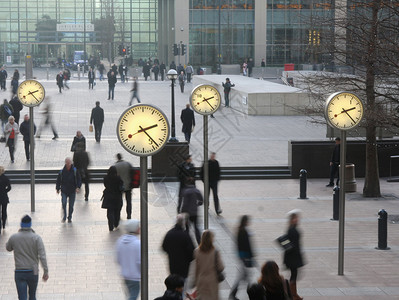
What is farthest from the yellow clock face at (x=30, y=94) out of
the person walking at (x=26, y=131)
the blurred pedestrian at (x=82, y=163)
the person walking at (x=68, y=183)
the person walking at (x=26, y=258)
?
the person walking at (x=26, y=258)

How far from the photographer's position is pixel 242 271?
11.8 metres

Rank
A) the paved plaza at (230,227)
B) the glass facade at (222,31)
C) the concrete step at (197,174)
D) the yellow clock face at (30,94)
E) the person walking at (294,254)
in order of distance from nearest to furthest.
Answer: the person walking at (294,254), the paved plaza at (230,227), the yellow clock face at (30,94), the concrete step at (197,174), the glass facade at (222,31)

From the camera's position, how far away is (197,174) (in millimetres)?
23547

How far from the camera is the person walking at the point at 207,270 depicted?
10211 millimetres

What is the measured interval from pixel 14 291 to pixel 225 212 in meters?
7.58

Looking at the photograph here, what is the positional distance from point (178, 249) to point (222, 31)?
2713 inches

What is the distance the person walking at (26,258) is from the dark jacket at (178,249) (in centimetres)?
175

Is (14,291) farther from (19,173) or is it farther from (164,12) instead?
(164,12)

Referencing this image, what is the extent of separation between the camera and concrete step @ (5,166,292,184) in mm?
22875

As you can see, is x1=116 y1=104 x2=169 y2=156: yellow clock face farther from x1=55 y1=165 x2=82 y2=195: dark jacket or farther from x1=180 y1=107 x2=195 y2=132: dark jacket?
x1=180 y1=107 x2=195 y2=132: dark jacket

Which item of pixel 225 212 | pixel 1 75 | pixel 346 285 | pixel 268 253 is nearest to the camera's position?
pixel 346 285

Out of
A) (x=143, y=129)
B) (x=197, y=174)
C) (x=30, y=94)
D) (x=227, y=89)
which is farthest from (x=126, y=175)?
(x=227, y=89)

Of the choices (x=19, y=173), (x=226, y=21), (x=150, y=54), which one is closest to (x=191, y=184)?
(x=19, y=173)

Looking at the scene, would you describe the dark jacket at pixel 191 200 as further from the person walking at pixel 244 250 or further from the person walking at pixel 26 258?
the person walking at pixel 26 258
